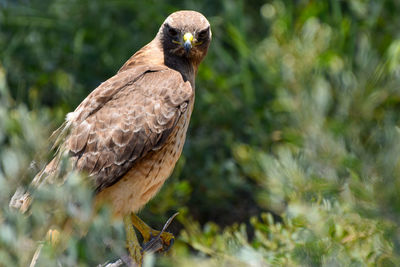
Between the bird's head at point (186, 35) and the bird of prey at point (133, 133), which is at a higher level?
the bird's head at point (186, 35)

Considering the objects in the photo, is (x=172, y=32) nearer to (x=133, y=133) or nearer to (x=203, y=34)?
(x=203, y=34)

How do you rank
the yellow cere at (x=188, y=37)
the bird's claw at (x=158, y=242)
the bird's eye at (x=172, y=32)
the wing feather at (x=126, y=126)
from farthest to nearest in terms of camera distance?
the bird's eye at (x=172, y=32), the yellow cere at (x=188, y=37), the bird's claw at (x=158, y=242), the wing feather at (x=126, y=126)

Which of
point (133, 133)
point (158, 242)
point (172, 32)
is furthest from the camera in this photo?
point (172, 32)

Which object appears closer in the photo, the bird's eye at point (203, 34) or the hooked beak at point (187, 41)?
the hooked beak at point (187, 41)

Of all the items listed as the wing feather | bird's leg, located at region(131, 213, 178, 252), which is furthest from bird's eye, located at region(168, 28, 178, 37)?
→ bird's leg, located at region(131, 213, 178, 252)

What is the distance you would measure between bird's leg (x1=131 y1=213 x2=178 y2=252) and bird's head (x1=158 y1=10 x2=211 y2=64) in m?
1.16

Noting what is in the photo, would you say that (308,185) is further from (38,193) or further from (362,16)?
(362,16)

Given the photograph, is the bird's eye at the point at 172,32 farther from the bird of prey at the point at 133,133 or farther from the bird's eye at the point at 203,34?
the bird's eye at the point at 203,34

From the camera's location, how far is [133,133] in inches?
180

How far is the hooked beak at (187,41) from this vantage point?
4734 mm

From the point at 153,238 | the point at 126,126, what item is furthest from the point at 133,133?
the point at 153,238

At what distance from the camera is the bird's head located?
190 inches

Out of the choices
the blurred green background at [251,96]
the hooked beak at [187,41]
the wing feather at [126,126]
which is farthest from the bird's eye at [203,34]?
the blurred green background at [251,96]

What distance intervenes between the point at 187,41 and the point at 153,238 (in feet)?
4.27
